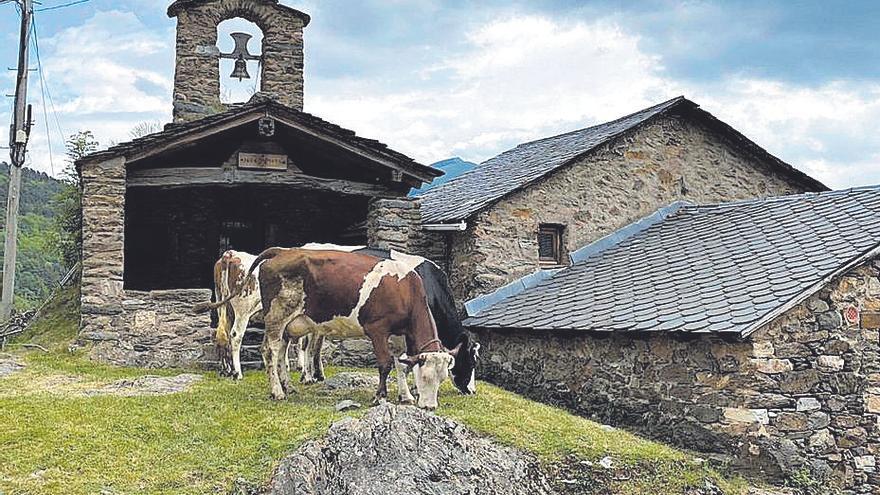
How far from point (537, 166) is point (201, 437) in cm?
791

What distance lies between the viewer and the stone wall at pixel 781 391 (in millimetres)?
8203

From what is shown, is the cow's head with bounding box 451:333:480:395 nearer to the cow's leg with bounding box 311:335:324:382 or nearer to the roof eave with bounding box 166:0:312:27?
the cow's leg with bounding box 311:335:324:382

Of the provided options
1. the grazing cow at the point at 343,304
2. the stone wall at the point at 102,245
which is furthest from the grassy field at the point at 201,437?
the stone wall at the point at 102,245

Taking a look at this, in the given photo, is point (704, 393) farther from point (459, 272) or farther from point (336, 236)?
point (336, 236)

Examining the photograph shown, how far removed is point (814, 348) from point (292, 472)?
5.45 m

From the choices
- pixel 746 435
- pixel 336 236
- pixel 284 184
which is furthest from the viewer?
pixel 336 236

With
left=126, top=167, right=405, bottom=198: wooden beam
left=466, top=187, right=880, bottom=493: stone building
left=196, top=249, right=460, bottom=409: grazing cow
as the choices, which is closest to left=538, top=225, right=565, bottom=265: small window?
left=466, top=187, right=880, bottom=493: stone building

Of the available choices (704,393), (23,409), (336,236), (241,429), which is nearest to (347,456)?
(241,429)

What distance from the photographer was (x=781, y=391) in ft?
27.2

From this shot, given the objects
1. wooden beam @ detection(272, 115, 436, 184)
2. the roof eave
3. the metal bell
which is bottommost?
wooden beam @ detection(272, 115, 436, 184)

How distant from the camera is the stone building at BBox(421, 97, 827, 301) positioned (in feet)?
40.7

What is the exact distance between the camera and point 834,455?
838 centimetres

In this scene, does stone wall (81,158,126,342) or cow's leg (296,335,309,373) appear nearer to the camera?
cow's leg (296,335,309,373)

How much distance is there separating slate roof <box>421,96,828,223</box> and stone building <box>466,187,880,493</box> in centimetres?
220
